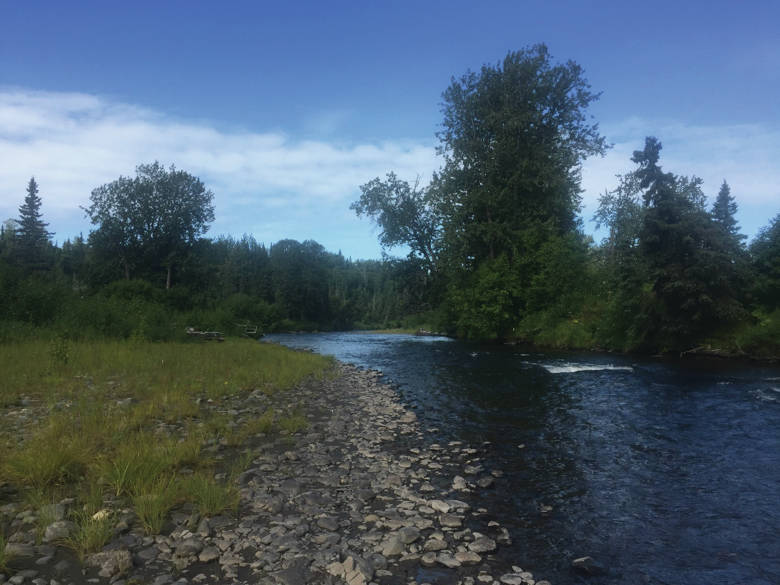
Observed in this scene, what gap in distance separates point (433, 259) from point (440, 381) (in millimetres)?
32224

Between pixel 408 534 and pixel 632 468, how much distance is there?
4608 mm

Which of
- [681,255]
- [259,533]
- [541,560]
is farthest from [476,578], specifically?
[681,255]

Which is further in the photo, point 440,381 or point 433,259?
point 433,259

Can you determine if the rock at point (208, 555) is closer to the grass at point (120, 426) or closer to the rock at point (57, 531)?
the grass at point (120, 426)

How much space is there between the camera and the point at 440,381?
16.9 meters

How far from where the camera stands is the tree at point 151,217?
62.6m

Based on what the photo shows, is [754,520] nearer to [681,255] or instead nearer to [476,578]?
[476,578]

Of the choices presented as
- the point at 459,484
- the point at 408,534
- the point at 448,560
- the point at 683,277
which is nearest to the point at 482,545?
the point at 448,560

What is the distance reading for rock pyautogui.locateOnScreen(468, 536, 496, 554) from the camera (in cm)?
479

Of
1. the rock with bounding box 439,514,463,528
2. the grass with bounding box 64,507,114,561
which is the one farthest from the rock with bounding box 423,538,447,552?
the grass with bounding box 64,507,114,561

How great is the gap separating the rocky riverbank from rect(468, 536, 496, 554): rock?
0.04 feet

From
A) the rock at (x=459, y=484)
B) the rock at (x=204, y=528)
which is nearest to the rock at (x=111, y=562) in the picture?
the rock at (x=204, y=528)

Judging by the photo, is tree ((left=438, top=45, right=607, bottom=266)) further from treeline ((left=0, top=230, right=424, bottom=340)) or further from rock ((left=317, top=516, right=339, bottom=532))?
rock ((left=317, top=516, right=339, bottom=532))

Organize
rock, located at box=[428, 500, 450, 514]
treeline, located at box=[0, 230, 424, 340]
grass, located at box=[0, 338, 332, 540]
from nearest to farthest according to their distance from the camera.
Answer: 1. grass, located at box=[0, 338, 332, 540]
2. rock, located at box=[428, 500, 450, 514]
3. treeline, located at box=[0, 230, 424, 340]
